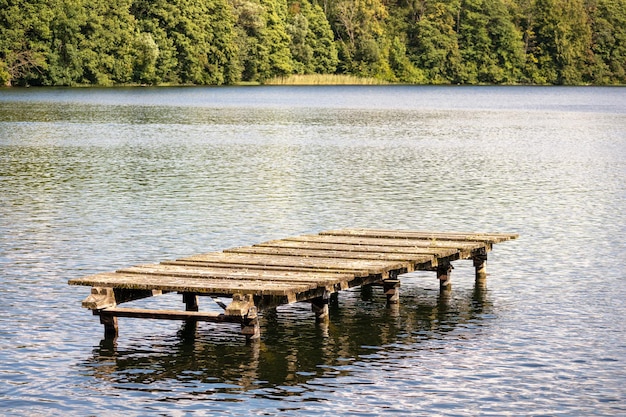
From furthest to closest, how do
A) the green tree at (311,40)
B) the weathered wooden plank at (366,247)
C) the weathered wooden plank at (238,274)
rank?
the green tree at (311,40)
the weathered wooden plank at (366,247)
the weathered wooden plank at (238,274)

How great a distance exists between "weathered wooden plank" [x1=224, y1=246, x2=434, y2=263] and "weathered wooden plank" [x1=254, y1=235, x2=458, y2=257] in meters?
0.24

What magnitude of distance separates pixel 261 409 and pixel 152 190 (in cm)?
2472

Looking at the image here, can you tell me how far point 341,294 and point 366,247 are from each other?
104 cm

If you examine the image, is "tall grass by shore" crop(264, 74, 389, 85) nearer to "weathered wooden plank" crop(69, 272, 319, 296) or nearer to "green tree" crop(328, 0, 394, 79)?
"green tree" crop(328, 0, 394, 79)

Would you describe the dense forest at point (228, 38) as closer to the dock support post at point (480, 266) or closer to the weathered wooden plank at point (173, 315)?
the dock support post at point (480, 266)

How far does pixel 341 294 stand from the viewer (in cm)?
2173

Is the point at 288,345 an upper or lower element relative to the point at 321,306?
lower

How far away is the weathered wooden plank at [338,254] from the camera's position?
20.0 metres

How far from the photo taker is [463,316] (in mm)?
19797

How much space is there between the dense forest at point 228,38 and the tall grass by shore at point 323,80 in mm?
1161

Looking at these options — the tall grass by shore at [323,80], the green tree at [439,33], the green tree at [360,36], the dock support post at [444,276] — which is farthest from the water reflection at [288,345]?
the green tree at [439,33]

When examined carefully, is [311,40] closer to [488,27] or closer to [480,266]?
[488,27]

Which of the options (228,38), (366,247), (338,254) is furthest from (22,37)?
(338,254)

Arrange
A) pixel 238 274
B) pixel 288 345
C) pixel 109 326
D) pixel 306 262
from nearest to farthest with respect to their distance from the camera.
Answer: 1. pixel 288 345
2. pixel 109 326
3. pixel 238 274
4. pixel 306 262
